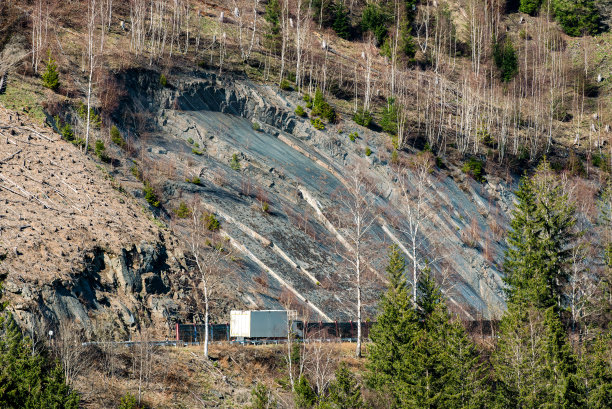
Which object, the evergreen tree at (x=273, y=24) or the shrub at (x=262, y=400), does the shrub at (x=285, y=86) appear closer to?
the evergreen tree at (x=273, y=24)

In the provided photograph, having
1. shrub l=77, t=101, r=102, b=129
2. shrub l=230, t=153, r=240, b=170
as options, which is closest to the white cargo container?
shrub l=230, t=153, r=240, b=170

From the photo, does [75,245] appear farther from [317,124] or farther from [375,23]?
[375,23]

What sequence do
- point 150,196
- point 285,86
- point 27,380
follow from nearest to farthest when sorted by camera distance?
point 27,380 < point 150,196 < point 285,86

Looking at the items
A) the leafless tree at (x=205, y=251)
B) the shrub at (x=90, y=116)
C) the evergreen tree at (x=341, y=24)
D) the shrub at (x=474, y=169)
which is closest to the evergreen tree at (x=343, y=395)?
the leafless tree at (x=205, y=251)

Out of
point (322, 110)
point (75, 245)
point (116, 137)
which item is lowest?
point (75, 245)

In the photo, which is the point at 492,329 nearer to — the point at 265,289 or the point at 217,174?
the point at 265,289

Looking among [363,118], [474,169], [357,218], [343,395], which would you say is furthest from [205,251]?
[474,169]

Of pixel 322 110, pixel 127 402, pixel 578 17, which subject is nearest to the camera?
pixel 127 402
